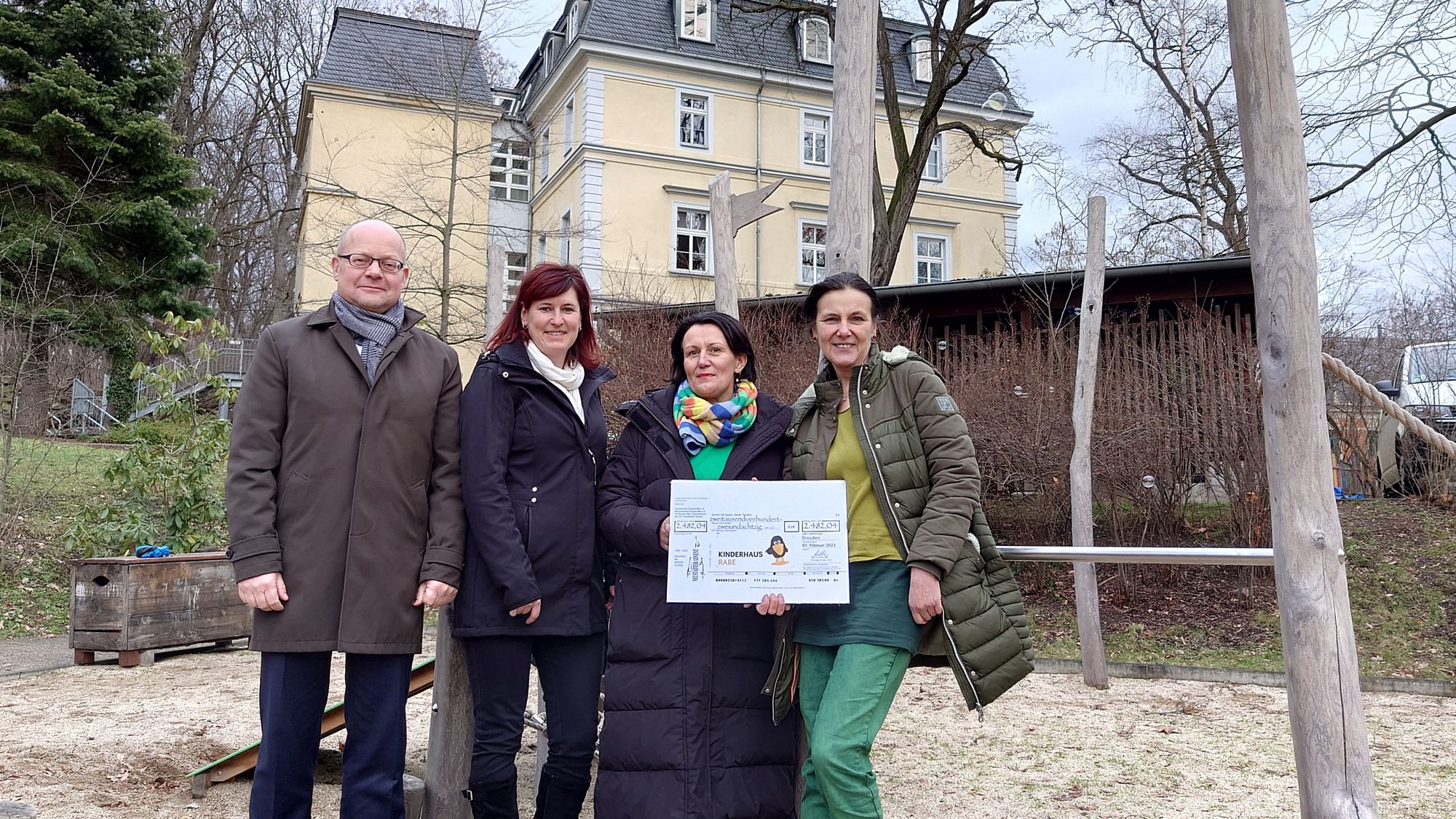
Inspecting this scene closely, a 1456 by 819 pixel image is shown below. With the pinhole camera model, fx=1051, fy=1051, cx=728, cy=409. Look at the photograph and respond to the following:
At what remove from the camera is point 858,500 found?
3359 mm

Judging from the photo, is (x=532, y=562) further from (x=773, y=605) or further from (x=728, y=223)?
(x=728, y=223)

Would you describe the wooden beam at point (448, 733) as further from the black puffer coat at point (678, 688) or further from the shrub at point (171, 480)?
the shrub at point (171, 480)

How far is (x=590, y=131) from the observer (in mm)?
27656

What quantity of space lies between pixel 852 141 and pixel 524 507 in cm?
239

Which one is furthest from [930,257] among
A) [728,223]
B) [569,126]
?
[728,223]

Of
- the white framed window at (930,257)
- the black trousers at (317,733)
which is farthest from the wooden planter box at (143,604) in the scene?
the white framed window at (930,257)

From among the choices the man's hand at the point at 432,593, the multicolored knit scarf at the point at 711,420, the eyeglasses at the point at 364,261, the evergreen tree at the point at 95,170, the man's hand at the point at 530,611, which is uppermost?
the evergreen tree at the point at 95,170

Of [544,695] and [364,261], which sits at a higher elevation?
[364,261]

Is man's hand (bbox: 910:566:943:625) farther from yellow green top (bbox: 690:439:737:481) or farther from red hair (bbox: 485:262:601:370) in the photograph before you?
red hair (bbox: 485:262:601:370)

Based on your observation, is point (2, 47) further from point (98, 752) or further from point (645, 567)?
point (645, 567)

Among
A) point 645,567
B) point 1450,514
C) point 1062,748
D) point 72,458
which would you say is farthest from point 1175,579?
point 72,458

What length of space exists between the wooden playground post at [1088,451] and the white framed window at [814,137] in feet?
74.9

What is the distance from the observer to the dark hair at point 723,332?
3.67 metres

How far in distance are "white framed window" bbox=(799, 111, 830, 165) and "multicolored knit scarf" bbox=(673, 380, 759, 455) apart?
1083 inches
